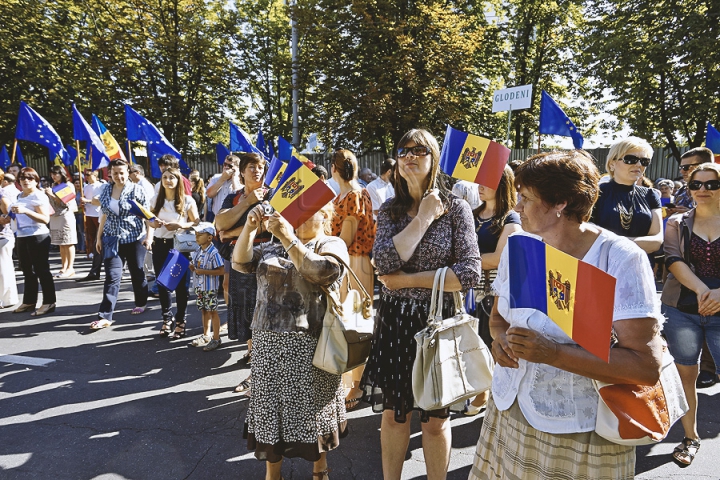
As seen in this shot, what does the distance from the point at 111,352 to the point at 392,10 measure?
1660 cm

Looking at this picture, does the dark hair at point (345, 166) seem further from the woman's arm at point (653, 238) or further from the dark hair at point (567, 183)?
the dark hair at point (567, 183)

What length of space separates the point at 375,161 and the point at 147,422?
18.5 m

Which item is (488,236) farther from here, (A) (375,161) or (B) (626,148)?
(A) (375,161)

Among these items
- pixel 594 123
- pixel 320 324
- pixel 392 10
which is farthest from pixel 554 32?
pixel 320 324

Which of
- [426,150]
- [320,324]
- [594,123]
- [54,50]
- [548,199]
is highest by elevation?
[54,50]

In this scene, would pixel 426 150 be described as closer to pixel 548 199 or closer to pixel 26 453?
pixel 548 199

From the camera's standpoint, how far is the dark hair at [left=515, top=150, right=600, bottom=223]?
153 cm

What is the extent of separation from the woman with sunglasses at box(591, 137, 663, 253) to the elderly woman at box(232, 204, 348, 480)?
6.59 feet

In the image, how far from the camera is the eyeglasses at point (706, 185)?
306cm

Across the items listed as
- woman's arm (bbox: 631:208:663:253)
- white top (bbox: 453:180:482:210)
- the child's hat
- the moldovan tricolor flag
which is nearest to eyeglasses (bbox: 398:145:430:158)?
the moldovan tricolor flag

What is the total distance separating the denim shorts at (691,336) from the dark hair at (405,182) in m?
1.89

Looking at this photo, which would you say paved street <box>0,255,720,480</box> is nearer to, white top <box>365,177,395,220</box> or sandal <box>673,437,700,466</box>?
sandal <box>673,437,700,466</box>

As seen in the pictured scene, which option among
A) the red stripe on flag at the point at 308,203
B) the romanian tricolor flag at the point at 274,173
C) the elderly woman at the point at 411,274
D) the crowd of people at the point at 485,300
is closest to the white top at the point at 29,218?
the crowd of people at the point at 485,300

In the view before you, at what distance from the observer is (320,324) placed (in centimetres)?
257
